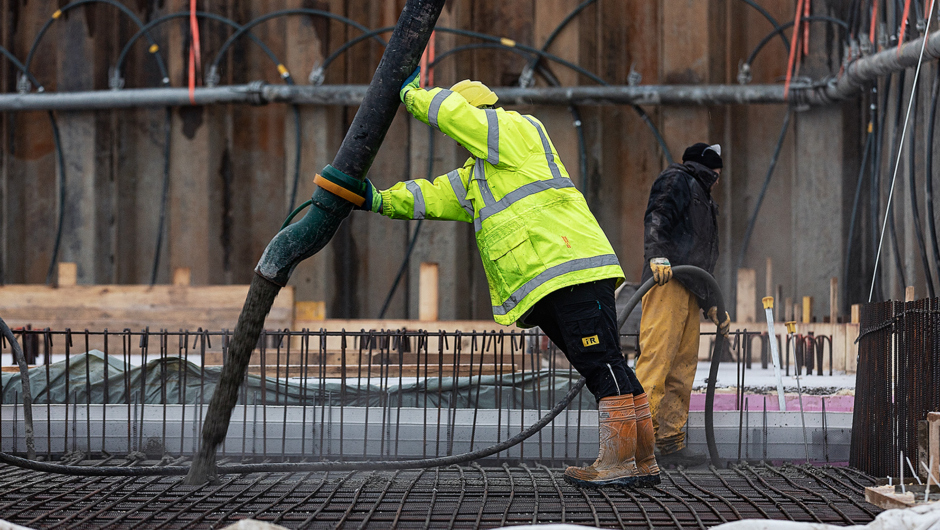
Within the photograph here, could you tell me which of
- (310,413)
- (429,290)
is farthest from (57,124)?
(310,413)

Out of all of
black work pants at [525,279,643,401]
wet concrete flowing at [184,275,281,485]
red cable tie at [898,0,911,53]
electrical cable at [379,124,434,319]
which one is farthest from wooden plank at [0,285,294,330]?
red cable tie at [898,0,911,53]

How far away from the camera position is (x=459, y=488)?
12.4ft

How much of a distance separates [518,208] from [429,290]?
3.41 meters

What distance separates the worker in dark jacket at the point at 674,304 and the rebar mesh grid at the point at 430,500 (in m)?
0.43

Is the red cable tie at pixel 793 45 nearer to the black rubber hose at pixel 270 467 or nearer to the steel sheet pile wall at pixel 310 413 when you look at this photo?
the steel sheet pile wall at pixel 310 413

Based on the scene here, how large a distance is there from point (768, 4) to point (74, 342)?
6884mm

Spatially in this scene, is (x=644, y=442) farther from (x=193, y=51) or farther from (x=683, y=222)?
(x=193, y=51)

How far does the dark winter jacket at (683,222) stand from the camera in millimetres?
4629

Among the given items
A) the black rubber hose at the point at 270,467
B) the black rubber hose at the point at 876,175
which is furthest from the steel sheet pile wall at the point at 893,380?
the black rubber hose at the point at 876,175

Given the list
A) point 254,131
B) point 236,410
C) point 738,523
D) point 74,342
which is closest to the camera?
point 738,523

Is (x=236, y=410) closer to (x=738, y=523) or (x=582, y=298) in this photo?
(x=582, y=298)

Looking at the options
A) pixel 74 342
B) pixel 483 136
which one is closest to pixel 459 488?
pixel 483 136

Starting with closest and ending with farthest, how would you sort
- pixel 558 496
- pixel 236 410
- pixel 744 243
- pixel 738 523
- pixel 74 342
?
1. pixel 738 523
2. pixel 558 496
3. pixel 236 410
4. pixel 74 342
5. pixel 744 243

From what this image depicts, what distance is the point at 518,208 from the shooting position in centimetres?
379
